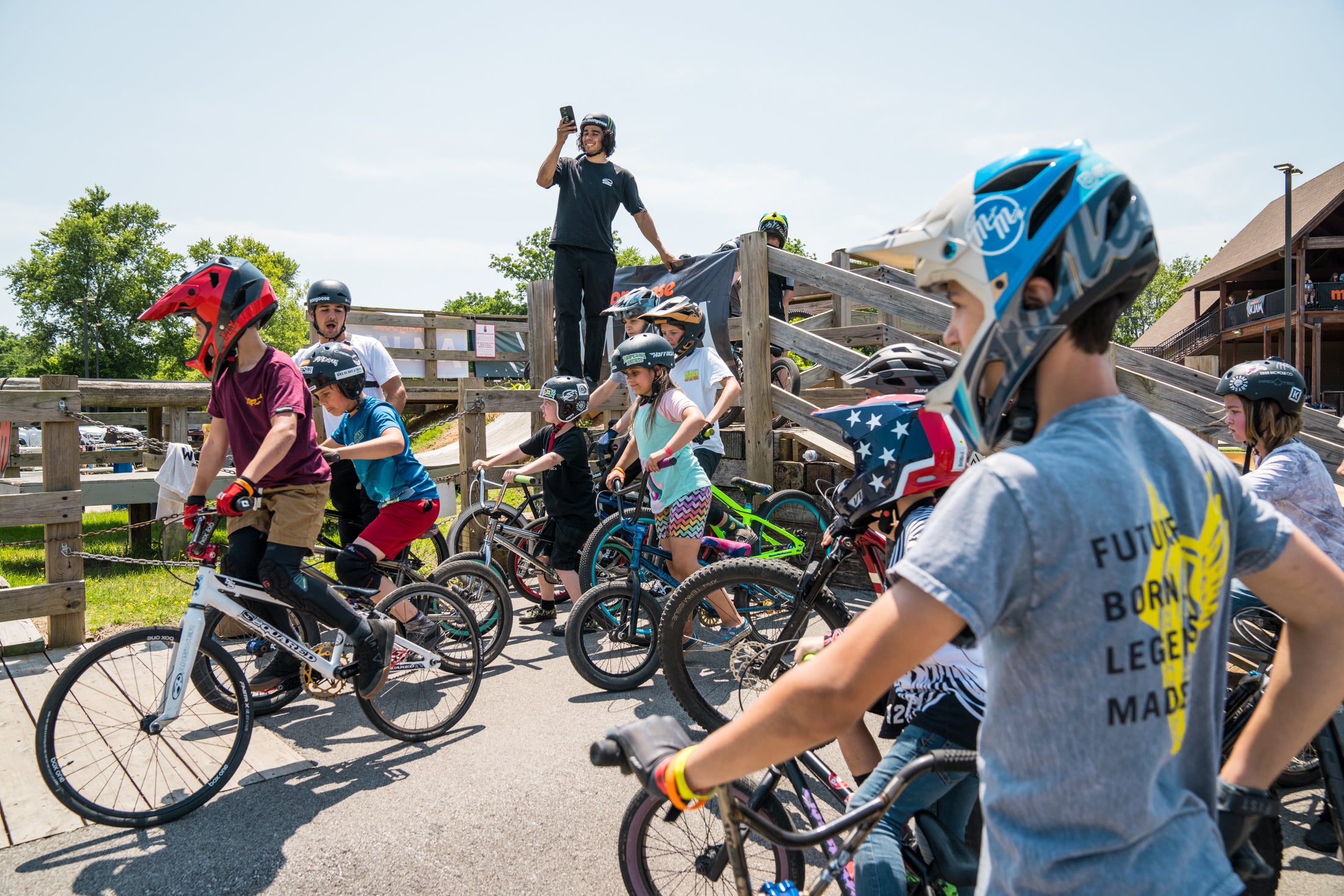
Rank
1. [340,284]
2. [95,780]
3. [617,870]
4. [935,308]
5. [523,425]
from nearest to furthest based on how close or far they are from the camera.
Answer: [617,870] < [95,780] < [340,284] < [935,308] < [523,425]

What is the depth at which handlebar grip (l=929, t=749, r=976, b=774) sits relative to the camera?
2.04m

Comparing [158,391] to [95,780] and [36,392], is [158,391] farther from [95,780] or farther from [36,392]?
[95,780]

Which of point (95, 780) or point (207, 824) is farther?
point (95, 780)

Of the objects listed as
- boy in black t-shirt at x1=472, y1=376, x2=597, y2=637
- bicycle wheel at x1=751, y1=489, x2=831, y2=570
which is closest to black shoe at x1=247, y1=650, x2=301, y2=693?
boy in black t-shirt at x1=472, y1=376, x2=597, y2=637

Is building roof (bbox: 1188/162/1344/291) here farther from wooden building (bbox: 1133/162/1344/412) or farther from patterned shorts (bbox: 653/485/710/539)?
patterned shorts (bbox: 653/485/710/539)

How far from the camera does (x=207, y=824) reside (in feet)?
11.7

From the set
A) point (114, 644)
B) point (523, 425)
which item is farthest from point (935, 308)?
point (523, 425)

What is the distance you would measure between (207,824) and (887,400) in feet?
11.0

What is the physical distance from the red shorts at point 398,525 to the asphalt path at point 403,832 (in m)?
1.08

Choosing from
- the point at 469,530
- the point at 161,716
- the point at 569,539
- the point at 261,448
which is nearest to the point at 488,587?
the point at 569,539

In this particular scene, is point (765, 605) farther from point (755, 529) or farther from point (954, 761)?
point (755, 529)

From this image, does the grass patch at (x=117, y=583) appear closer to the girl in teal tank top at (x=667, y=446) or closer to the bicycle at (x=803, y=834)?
the girl in teal tank top at (x=667, y=446)

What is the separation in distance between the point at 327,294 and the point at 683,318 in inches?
102

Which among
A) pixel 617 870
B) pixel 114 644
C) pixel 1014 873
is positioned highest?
pixel 1014 873
